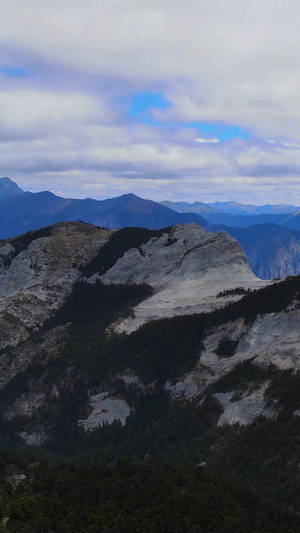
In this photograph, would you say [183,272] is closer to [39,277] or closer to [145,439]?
[39,277]

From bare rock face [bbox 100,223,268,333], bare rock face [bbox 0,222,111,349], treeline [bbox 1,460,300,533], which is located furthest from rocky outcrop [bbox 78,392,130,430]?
treeline [bbox 1,460,300,533]

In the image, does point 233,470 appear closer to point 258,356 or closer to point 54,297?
point 258,356

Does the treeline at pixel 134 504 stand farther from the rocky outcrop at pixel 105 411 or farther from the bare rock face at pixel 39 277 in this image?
the bare rock face at pixel 39 277

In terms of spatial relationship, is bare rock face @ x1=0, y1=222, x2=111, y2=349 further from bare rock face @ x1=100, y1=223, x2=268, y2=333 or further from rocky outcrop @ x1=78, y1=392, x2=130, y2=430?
rocky outcrop @ x1=78, y1=392, x2=130, y2=430

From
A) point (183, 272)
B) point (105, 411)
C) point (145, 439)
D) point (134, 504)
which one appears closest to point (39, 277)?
point (183, 272)

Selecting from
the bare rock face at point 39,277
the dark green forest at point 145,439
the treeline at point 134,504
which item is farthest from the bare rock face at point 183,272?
the treeline at point 134,504

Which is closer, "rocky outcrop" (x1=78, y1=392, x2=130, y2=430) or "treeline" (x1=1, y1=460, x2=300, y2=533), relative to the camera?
"treeline" (x1=1, y1=460, x2=300, y2=533)
